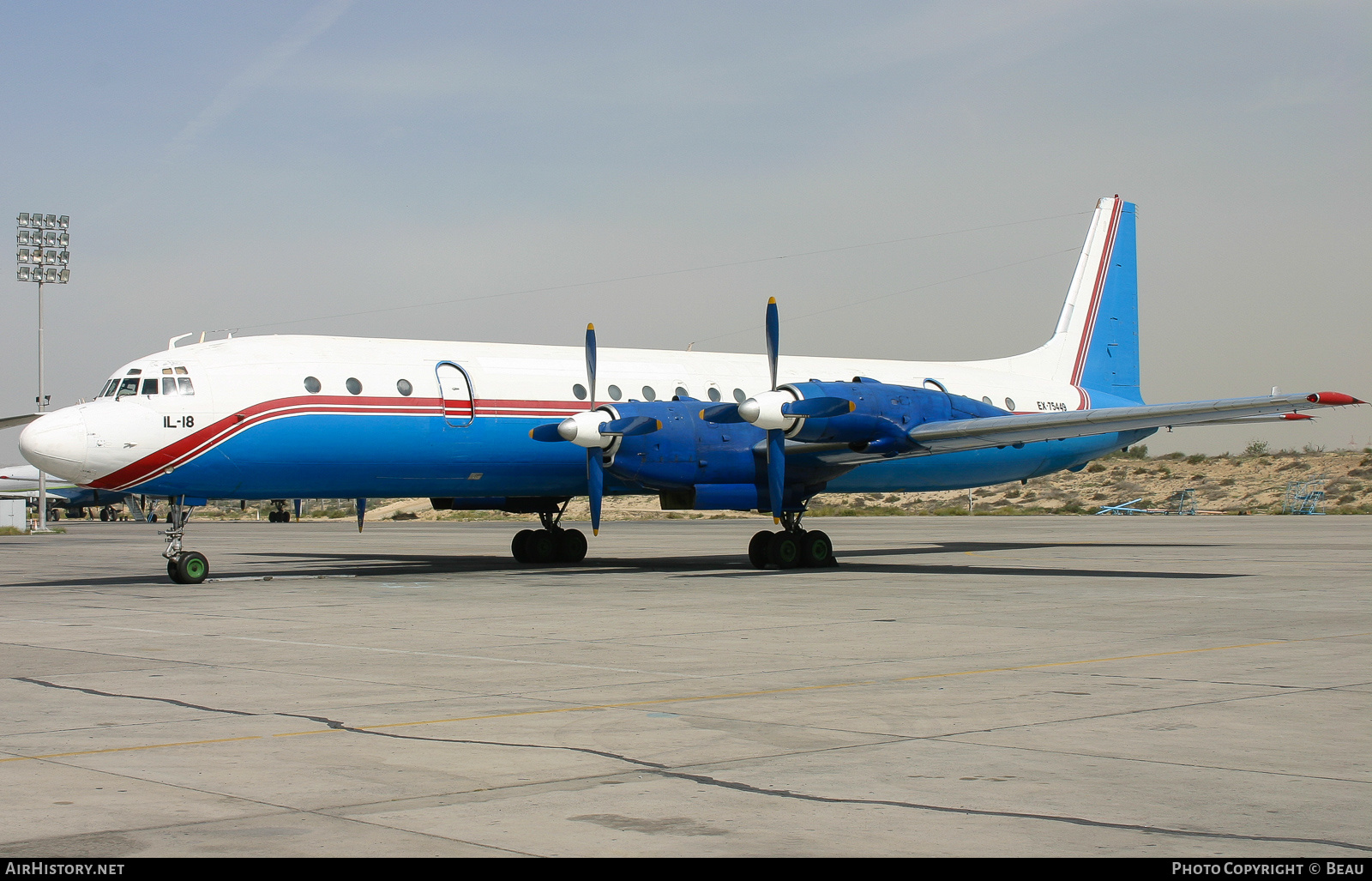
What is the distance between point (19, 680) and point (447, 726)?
173 inches

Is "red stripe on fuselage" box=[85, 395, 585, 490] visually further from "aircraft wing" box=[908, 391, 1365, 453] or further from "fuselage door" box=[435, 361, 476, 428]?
"aircraft wing" box=[908, 391, 1365, 453]

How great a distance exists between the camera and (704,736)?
7574 millimetres

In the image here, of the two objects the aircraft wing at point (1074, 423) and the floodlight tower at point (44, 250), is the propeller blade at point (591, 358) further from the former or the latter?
the floodlight tower at point (44, 250)

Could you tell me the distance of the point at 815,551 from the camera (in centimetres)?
2309

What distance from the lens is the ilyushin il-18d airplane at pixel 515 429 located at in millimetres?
20125

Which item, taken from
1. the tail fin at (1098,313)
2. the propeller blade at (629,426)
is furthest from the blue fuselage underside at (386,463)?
the tail fin at (1098,313)

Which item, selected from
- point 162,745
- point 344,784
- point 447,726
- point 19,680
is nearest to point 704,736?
point 447,726

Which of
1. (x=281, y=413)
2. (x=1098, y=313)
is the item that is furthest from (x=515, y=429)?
(x=1098, y=313)

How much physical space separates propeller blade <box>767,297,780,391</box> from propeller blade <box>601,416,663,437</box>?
2.62m

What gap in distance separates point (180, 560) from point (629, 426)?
25.5 ft

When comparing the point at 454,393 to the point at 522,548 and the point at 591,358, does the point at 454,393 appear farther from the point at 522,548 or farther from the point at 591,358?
the point at 522,548

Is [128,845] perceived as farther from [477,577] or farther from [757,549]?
[757,549]

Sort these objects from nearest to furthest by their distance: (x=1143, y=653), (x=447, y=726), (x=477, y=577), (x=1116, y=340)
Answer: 1. (x=447, y=726)
2. (x=1143, y=653)
3. (x=477, y=577)
4. (x=1116, y=340)

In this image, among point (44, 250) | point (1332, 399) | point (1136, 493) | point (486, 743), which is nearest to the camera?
point (486, 743)
